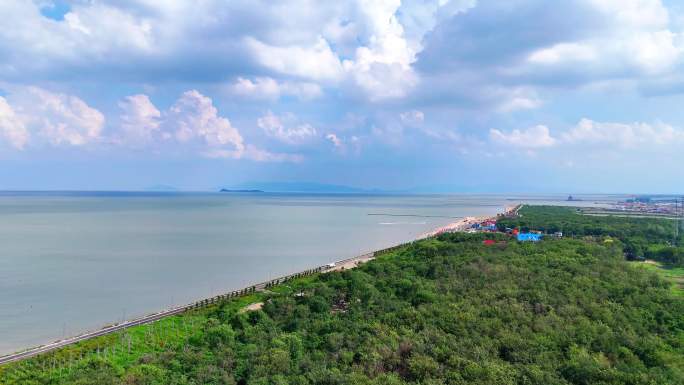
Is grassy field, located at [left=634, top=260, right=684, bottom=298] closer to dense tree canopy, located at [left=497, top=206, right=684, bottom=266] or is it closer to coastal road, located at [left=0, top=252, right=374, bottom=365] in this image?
dense tree canopy, located at [left=497, top=206, right=684, bottom=266]

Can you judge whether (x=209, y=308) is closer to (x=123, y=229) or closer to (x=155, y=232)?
(x=155, y=232)

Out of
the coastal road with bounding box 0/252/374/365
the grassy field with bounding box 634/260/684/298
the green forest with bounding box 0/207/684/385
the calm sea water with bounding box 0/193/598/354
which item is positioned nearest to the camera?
the green forest with bounding box 0/207/684/385

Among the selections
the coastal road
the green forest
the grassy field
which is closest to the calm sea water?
the coastal road

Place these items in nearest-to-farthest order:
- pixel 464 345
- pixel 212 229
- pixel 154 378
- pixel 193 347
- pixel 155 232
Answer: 1. pixel 154 378
2. pixel 464 345
3. pixel 193 347
4. pixel 155 232
5. pixel 212 229

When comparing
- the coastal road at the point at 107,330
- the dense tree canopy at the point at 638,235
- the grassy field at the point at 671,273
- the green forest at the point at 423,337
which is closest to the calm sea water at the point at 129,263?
the coastal road at the point at 107,330

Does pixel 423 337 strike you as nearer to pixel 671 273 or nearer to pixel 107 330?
pixel 107 330

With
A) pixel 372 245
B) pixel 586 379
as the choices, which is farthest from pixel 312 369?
pixel 372 245

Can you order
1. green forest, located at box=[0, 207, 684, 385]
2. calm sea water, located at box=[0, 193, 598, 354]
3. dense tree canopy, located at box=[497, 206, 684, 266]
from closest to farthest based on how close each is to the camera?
green forest, located at box=[0, 207, 684, 385], calm sea water, located at box=[0, 193, 598, 354], dense tree canopy, located at box=[497, 206, 684, 266]

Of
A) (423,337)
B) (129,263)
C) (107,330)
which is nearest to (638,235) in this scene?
(423,337)
